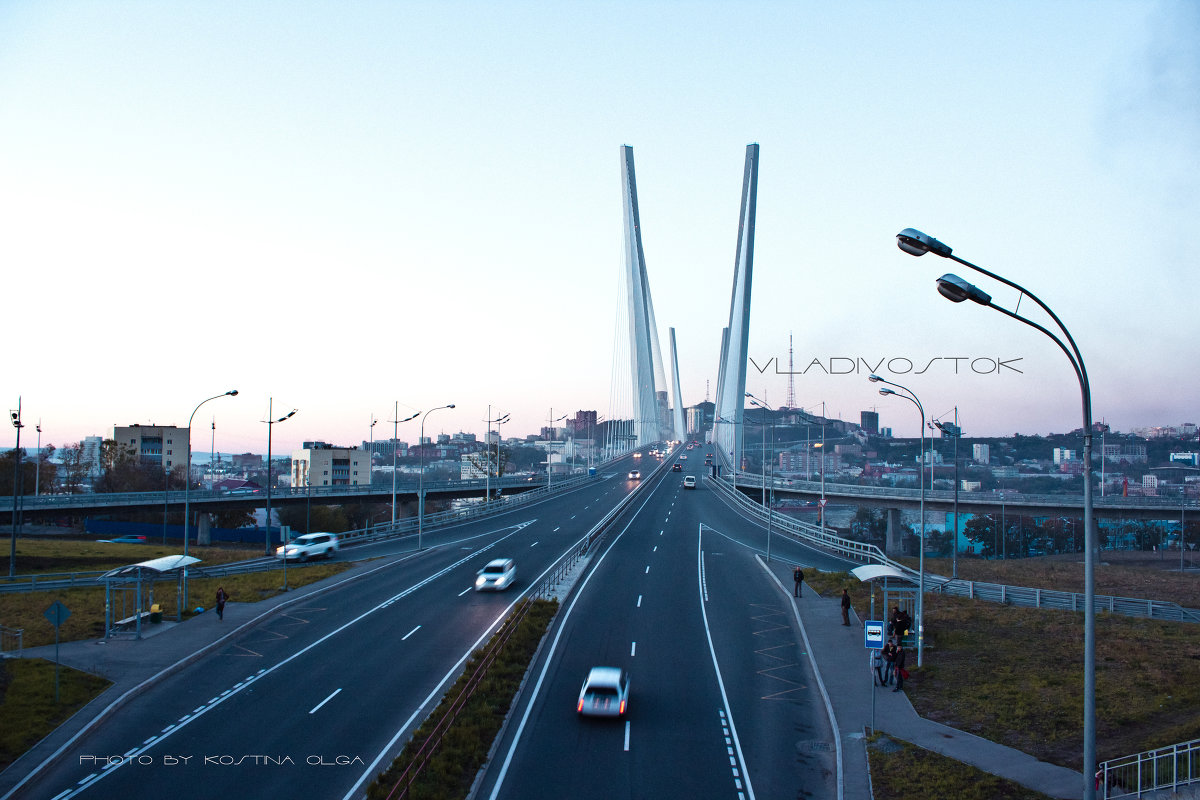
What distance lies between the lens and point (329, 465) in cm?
16188

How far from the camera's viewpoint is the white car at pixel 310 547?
43688 mm

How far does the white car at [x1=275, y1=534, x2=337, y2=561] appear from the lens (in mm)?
43688

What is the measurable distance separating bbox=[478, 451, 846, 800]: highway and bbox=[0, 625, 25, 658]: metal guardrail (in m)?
16.6

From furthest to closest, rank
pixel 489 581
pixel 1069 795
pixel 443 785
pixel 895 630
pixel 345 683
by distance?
pixel 489 581, pixel 895 630, pixel 345 683, pixel 443 785, pixel 1069 795

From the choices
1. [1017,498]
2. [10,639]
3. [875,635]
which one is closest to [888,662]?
[875,635]

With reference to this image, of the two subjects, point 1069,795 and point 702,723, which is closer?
point 1069,795

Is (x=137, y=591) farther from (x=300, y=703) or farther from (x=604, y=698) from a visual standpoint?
(x=604, y=698)

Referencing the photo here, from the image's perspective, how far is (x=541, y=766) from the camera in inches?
645

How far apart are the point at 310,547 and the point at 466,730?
1188 inches

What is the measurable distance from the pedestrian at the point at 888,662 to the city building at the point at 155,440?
147 metres

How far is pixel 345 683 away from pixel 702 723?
9912mm

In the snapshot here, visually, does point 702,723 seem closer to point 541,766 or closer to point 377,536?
point 541,766

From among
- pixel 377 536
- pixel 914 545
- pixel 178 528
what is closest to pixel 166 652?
pixel 377 536

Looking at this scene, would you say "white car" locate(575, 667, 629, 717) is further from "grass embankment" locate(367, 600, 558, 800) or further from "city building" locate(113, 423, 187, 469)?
"city building" locate(113, 423, 187, 469)
